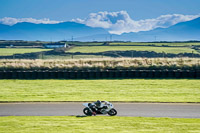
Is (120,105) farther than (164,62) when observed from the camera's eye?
No

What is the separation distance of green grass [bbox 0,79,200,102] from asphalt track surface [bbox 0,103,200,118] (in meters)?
1.66

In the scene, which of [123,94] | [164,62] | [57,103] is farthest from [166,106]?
[164,62]

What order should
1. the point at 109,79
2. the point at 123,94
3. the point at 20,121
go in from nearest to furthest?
the point at 20,121 < the point at 123,94 < the point at 109,79

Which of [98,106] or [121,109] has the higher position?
[98,106]

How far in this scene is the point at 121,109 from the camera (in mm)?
20469

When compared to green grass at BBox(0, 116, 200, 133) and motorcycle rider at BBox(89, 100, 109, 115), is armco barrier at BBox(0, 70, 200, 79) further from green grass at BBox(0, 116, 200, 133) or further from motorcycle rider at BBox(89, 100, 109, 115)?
green grass at BBox(0, 116, 200, 133)

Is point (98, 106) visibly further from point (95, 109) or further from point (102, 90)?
point (102, 90)

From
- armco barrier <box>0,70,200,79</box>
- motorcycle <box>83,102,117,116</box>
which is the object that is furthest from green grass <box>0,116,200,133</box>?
armco barrier <box>0,70,200,79</box>

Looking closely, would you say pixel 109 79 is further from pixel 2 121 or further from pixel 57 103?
pixel 2 121

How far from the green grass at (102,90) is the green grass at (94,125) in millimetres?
7481

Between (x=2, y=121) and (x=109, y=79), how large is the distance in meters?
20.0

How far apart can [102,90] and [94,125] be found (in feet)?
43.4

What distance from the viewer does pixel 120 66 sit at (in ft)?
123

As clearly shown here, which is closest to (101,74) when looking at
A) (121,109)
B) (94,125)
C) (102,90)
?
(102,90)
